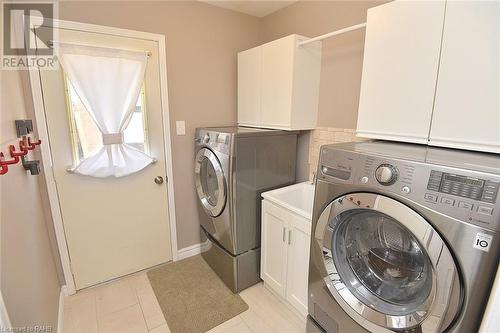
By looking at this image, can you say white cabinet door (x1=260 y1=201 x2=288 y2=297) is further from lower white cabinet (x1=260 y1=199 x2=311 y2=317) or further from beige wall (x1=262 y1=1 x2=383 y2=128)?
beige wall (x1=262 y1=1 x2=383 y2=128)

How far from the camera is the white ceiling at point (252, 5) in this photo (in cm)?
228

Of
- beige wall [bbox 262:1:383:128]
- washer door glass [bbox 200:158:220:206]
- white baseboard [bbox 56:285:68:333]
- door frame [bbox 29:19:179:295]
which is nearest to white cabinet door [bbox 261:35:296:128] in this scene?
beige wall [bbox 262:1:383:128]

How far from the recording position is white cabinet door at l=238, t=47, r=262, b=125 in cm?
223

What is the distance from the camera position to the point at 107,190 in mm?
2082

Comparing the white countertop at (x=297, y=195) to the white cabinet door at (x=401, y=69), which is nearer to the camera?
the white cabinet door at (x=401, y=69)

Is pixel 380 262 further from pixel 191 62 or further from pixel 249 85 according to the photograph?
pixel 191 62

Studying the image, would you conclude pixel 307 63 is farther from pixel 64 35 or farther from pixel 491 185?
pixel 64 35

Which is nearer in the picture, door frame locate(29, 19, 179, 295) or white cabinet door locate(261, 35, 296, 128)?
door frame locate(29, 19, 179, 295)

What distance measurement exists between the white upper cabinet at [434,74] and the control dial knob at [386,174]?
1.42 ft

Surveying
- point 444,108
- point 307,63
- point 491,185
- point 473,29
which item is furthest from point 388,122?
point 307,63

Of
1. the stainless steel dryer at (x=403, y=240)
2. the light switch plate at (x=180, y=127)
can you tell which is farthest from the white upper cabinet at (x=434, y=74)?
the light switch plate at (x=180, y=127)

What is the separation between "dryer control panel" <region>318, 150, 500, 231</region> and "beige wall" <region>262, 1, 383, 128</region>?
1.01m

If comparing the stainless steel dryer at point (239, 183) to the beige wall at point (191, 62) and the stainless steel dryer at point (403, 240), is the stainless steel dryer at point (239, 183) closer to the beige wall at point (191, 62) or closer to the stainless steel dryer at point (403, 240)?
the beige wall at point (191, 62)

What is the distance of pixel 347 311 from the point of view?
117 centimetres
